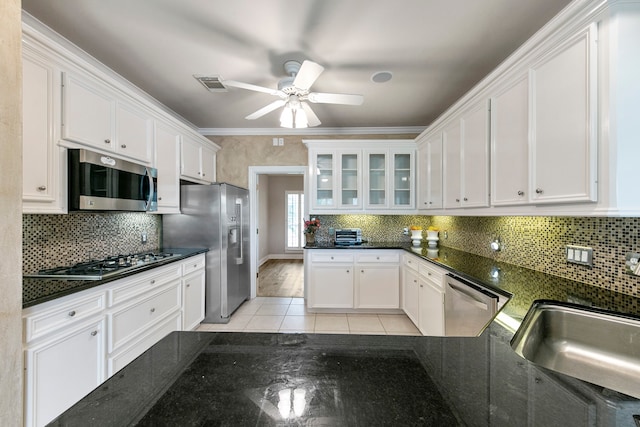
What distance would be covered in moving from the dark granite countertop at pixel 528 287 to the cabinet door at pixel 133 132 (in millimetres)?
2930

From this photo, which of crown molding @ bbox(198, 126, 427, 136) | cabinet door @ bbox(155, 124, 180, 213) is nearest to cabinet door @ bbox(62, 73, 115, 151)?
cabinet door @ bbox(155, 124, 180, 213)

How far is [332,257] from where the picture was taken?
11.5 feet

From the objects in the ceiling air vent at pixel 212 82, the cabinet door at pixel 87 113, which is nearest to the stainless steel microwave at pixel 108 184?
the cabinet door at pixel 87 113

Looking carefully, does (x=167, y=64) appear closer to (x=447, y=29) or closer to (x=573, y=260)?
(x=447, y=29)

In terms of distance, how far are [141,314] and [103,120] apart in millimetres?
1564

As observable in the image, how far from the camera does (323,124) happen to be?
3879 mm

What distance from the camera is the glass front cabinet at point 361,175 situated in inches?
148

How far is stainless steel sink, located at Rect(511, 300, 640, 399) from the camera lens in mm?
1048

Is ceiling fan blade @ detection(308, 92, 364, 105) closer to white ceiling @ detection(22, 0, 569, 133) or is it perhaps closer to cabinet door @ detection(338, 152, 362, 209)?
white ceiling @ detection(22, 0, 569, 133)

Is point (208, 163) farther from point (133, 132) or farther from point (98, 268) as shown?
point (98, 268)

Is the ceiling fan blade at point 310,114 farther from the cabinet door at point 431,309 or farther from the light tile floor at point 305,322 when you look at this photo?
the light tile floor at point 305,322

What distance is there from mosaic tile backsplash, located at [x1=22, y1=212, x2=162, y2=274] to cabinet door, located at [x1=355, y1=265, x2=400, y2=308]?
2652 millimetres

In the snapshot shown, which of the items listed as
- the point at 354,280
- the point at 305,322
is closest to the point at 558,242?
the point at 354,280

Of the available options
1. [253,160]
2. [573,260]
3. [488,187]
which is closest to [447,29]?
[488,187]
